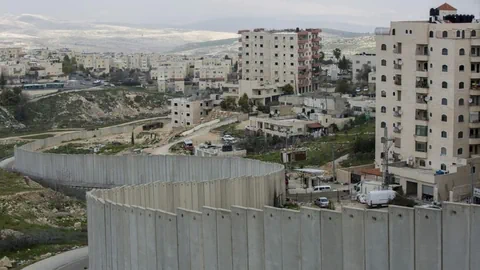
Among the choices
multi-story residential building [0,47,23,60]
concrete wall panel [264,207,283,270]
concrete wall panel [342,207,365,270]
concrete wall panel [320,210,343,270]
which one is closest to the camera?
concrete wall panel [342,207,365,270]

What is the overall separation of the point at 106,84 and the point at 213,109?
43.7 metres

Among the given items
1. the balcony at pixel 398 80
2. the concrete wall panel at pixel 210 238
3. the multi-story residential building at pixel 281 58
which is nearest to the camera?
the concrete wall panel at pixel 210 238

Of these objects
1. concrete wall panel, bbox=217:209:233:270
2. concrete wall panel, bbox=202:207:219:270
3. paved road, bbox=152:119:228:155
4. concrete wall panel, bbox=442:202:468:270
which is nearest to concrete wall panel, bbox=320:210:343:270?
concrete wall panel, bbox=442:202:468:270

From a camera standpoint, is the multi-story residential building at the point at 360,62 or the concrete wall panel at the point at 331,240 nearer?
the concrete wall panel at the point at 331,240

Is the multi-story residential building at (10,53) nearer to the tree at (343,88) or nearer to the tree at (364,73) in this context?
the tree at (364,73)

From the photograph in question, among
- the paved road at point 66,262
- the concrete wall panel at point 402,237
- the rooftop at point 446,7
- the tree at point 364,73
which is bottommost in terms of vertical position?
the paved road at point 66,262

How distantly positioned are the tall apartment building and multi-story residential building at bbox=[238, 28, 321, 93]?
4318 centimetres

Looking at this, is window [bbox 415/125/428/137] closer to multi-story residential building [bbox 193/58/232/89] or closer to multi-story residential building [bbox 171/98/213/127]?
multi-story residential building [bbox 171/98/213/127]

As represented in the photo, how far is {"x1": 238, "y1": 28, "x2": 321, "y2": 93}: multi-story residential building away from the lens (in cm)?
8488

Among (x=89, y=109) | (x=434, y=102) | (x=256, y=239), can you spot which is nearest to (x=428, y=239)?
(x=256, y=239)

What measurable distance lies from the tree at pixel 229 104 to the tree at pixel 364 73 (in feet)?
58.3

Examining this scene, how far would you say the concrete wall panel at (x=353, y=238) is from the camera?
59.1 ft

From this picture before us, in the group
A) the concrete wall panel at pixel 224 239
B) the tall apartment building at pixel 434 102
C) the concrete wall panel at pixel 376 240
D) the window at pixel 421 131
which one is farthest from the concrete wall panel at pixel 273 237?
the window at pixel 421 131

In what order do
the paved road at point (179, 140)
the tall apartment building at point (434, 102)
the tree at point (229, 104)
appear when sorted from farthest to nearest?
the tree at point (229, 104), the paved road at point (179, 140), the tall apartment building at point (434, 102)
